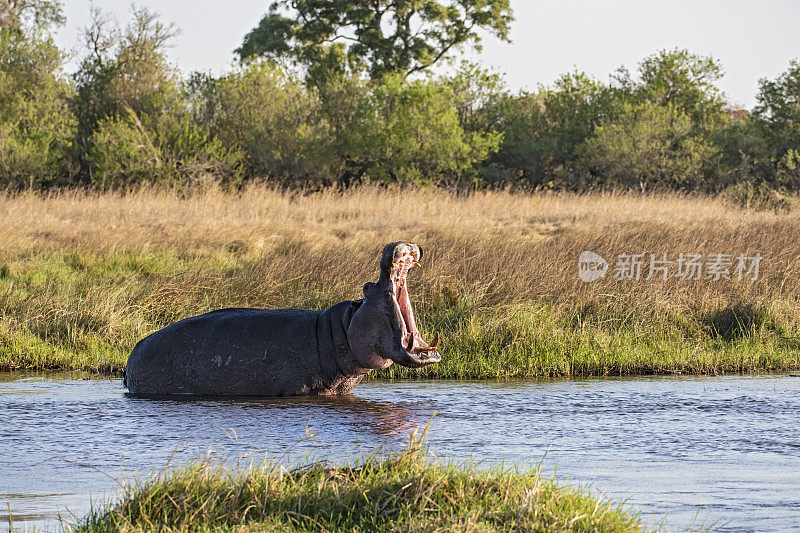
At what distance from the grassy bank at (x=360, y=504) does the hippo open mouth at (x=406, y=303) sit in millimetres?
2326

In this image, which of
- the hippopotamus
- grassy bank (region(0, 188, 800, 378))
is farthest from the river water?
grassy bank (region(0, 188, 800, 378))

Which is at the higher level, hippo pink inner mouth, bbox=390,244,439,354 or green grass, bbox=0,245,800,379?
hippo pink inner mouth, bbox=390,244,439,354

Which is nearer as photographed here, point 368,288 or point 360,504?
point 360,504

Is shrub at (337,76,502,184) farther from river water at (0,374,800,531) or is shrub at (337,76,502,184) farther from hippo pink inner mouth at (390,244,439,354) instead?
hippo pink inner mouth at (390,244,439,354)

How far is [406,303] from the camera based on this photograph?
718 centimetres

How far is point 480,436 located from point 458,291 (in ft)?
15.9

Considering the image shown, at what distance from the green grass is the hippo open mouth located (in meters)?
2.15

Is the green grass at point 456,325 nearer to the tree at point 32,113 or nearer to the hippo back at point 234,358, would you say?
the hippo back at point 234,358

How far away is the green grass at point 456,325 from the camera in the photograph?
9.55 meters

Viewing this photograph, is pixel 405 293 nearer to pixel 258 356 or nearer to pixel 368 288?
pixel 368 288

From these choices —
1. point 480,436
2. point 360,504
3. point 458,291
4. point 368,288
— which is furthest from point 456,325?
point 360,504

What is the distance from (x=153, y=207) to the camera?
19.4m

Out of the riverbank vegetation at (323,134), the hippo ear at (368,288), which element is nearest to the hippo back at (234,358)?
the hippo ear at (368,288)

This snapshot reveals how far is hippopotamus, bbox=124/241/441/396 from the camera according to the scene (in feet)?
25.2
